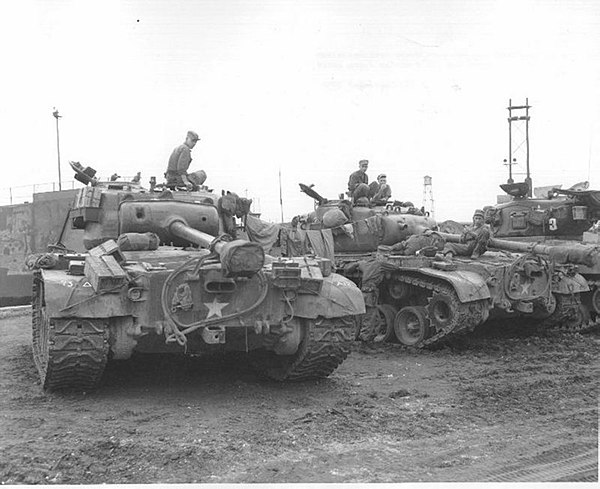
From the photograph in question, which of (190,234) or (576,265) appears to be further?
(576,265)

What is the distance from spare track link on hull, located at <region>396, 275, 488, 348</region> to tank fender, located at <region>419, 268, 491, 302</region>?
0.15 meters

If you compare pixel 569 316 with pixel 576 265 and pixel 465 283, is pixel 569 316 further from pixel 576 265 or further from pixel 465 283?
pixel 465 283

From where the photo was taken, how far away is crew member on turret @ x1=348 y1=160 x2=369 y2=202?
1560 cm

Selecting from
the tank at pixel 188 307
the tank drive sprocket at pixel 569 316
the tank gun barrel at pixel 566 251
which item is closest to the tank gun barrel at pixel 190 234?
the tank at pixel 188 307

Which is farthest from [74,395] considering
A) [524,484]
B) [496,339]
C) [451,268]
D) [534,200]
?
[534,200]

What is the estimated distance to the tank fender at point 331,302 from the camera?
8.12m

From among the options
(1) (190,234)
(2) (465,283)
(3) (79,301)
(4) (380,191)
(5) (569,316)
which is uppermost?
(4) (380,191)

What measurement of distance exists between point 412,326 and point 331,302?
4868mm

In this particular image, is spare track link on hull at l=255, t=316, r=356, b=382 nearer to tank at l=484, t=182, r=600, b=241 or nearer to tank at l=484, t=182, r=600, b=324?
tank at l=484, t=182, r=600, b=324

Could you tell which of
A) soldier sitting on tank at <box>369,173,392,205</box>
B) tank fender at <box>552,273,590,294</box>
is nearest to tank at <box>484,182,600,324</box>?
tank fender at <box>552,273,590,294</box>

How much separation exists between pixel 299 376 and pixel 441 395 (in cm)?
154

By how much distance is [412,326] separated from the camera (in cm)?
1280

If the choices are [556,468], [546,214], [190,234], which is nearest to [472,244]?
[546,214]

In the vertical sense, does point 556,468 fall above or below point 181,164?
below
